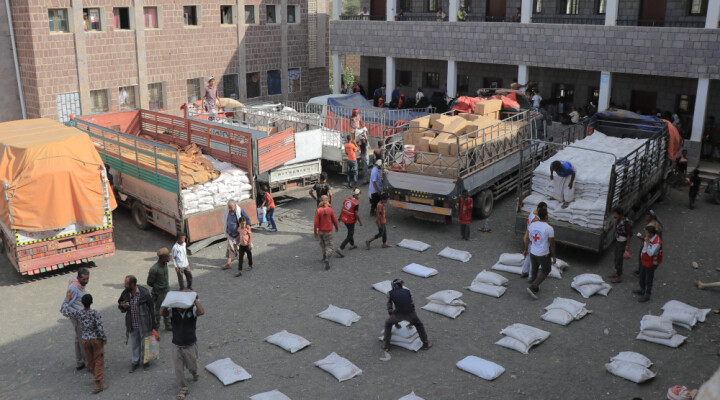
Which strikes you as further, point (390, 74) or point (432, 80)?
point (432, 80)

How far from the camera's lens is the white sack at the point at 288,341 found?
9.71 metres

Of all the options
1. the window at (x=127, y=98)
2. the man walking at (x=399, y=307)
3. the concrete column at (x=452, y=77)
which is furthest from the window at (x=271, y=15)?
the man walking at (x=399, y=307)

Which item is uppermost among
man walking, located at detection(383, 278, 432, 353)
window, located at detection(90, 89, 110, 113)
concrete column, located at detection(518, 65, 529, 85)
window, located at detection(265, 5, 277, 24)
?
window, located at detection(265, 5, 277, 24)

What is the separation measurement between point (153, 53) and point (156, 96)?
1688mm

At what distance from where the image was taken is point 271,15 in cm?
2878

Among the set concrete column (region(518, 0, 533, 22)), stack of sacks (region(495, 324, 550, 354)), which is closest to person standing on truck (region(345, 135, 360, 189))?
stack of sacks (region(495, 324, 550, 354))

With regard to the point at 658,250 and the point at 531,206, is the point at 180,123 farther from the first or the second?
the point at 658,250

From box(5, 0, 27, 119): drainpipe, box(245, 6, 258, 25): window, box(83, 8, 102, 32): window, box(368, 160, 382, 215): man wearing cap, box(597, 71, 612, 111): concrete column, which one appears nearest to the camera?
box(368, 160, 382, 215): man wearing cap

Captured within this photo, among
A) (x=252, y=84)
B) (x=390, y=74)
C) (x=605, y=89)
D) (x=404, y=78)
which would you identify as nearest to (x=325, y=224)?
(x=605, y=89)

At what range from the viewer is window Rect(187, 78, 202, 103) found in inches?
1035

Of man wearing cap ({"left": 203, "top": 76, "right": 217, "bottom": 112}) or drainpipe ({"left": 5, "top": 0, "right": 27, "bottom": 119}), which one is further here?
drainpipe ({"left": 5, "top": 0, "right": 27, "bottom": 119})

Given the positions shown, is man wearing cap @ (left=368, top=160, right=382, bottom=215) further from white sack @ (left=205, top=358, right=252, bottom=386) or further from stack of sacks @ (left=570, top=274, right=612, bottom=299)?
white sack @ (left=205, top=358, right=252, bottom=386)

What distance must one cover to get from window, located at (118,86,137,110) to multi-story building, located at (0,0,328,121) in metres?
0.04

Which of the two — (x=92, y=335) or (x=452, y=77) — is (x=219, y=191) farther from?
(x=452, y=77)
